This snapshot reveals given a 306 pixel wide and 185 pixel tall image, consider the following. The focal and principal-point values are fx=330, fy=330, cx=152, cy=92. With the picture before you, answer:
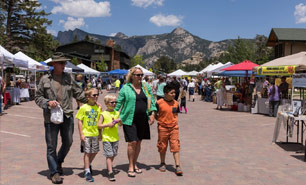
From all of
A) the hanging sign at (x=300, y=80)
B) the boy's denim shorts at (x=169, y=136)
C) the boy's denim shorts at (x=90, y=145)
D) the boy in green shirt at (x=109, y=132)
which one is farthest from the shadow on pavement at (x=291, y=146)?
the boy's denim shorts at (x=90, y=145)

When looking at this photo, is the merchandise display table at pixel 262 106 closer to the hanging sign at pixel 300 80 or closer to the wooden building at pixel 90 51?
the hanging sign at pixel 300 80

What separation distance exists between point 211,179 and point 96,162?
2.13 meters

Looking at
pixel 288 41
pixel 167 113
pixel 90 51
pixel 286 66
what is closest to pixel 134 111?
pixel 167 113

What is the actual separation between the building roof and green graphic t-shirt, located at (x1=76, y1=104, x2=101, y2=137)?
33105 millimetres

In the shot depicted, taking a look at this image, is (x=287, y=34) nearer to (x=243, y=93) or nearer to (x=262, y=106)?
(x=243, y=93)

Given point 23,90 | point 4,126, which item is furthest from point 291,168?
point 23,90

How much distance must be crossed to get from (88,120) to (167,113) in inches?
51.4

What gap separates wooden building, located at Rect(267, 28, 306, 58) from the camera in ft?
113

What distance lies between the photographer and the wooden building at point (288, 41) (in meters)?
34.3

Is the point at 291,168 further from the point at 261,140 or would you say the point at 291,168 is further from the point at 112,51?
the point at 112,51

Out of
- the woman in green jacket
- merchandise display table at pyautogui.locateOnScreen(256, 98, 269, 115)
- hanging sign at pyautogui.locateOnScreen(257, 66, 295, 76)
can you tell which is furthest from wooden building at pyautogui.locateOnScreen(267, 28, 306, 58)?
the woman in green jacket

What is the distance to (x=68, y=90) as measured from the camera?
4699 millimetres

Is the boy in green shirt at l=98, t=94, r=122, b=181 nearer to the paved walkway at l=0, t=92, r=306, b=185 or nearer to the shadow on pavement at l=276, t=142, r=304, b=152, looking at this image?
the paved walkway at l=0, t=92, r=306, b=185

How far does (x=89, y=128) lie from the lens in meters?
4.66
